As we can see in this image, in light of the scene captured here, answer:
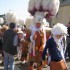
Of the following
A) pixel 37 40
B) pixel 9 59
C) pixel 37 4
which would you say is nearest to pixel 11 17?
pixel 37 4

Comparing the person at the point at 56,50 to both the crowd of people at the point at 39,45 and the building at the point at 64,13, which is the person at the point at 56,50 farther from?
the building at the point at 64,13

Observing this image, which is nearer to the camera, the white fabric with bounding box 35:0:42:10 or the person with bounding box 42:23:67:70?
the person with bounding box 42:23:67:70

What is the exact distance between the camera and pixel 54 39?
6.48 metres

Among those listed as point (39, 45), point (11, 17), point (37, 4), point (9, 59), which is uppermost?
point (37, 4)

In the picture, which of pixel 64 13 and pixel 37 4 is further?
pixel 64 13

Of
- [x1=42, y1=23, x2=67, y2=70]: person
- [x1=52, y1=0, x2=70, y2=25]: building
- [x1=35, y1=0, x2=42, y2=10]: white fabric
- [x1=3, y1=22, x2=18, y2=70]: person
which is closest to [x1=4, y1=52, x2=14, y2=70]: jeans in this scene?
[x1=3, y1=22, x2=18, y2=70]: person

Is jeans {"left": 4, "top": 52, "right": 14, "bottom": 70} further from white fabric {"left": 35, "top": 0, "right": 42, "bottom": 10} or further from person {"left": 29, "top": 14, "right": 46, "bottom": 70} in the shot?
white fabric {"left": 35, "top": 0, "right": 42, "bottom": 10}

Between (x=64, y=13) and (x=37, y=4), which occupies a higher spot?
(x=37, y=4)

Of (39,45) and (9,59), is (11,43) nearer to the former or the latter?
(9,59)

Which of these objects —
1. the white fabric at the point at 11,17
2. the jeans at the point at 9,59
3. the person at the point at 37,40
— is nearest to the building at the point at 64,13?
the white fabric at the point at 11,17

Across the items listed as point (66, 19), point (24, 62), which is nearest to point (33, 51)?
point (24, 62)

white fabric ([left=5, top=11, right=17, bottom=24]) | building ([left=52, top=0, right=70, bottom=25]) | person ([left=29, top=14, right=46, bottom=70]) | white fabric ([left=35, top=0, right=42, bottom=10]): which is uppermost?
white fabric ([left=35, top=0, right=42, bottom=10])

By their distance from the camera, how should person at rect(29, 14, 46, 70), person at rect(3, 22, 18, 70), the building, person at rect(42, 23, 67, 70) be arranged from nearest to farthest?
person at rect(42, 23, 67, 70) → person at rect(3, 22, 18, 70) → person at rect(29, 14, 46, 70) → the building

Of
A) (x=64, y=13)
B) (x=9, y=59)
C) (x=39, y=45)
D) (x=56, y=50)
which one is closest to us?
(x=56, y=50)
